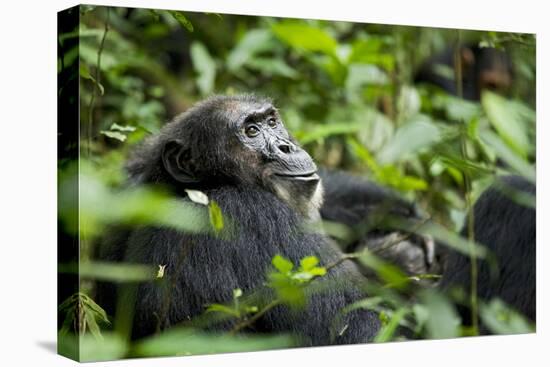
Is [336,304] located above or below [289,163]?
below

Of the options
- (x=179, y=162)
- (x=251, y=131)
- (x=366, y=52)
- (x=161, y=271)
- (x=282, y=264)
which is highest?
(x=366, y=52)

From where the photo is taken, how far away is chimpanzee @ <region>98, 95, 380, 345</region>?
407cm

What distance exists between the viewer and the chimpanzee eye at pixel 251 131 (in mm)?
4504

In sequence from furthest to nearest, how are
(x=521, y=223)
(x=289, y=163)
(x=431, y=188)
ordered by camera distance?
(x=431, y=188), (x=521, y=223), (x=289, y=163)

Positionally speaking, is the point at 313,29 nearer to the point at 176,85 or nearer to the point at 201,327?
the point at 176,85

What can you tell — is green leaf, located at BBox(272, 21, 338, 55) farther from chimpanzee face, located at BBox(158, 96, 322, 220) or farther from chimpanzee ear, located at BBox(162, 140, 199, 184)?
chimpanzee ear, located at BBox(162, 140, 199, 184)

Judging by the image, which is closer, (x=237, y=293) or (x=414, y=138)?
(x=237, y=293)

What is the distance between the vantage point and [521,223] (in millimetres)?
5027

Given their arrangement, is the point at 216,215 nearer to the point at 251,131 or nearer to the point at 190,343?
the point at 190,343

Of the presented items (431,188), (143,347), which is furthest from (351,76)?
(143,347)

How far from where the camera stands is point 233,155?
4.43 metres

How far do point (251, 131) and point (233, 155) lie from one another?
0.60 ft

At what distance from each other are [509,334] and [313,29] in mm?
2535

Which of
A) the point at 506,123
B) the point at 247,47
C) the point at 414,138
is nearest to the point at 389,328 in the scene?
the point at 506,123
